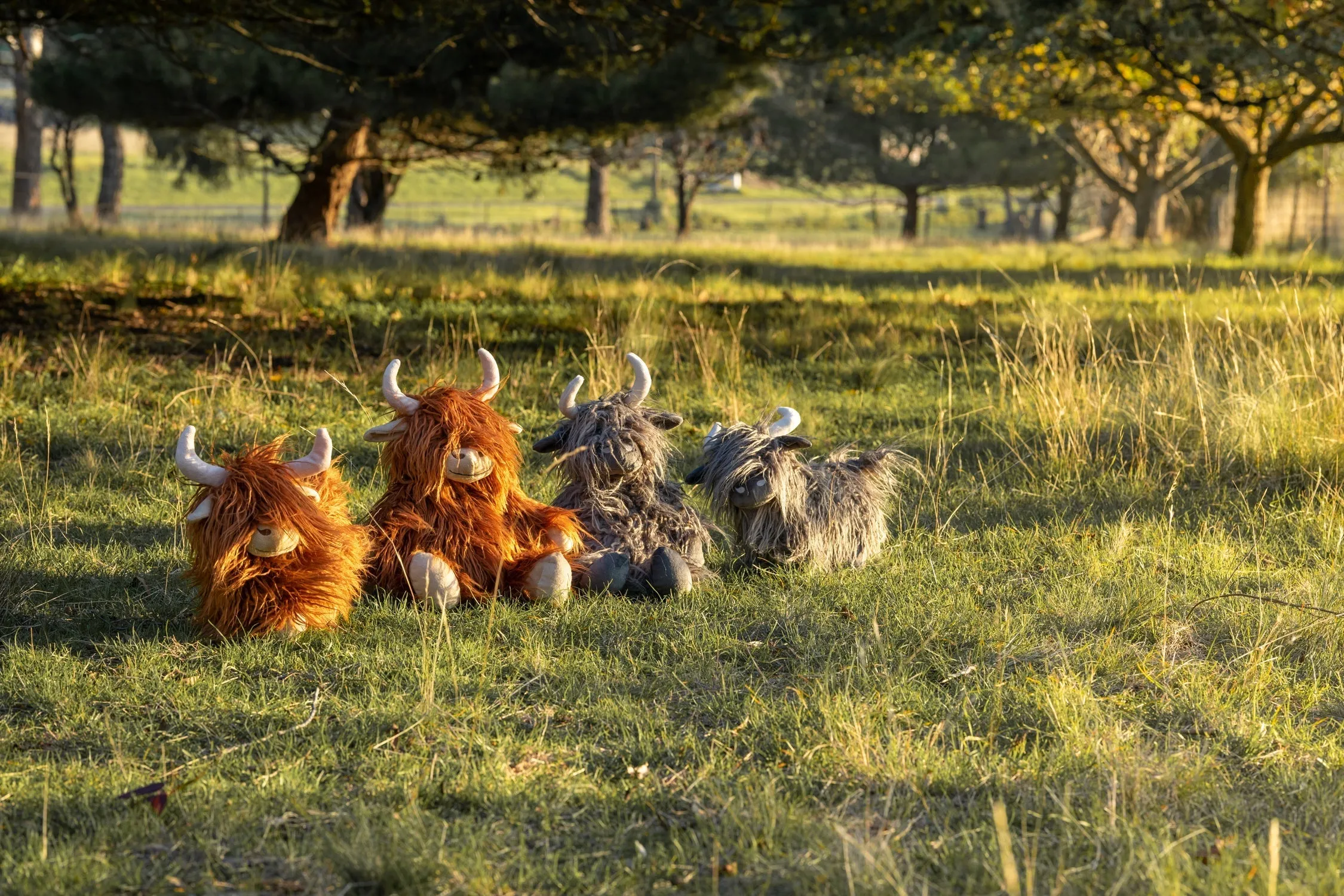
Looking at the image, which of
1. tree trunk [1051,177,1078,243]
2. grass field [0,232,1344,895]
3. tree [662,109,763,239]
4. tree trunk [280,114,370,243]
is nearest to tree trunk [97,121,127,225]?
tree trunk [280,114,370,243]

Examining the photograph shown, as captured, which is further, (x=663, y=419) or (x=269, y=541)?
(x=663, y=419)

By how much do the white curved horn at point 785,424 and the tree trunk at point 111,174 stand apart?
2838 centimetres

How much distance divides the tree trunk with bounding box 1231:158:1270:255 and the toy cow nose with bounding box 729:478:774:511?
18.2 metres

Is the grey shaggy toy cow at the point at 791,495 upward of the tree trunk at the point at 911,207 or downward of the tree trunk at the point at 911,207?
downward

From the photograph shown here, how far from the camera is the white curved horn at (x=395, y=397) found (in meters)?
4.16

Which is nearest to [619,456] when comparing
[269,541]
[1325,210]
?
[269,541]

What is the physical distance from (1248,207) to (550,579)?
63.5 feet

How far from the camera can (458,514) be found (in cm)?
420

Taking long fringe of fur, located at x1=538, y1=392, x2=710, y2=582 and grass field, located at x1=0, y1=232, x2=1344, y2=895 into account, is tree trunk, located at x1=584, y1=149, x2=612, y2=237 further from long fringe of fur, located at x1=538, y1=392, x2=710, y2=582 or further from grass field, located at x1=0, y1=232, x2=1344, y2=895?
long fringe of fur, located at x1=538, y1=392, x2=710, y2=582

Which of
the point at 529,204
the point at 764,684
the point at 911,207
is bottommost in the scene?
the point at 764,684

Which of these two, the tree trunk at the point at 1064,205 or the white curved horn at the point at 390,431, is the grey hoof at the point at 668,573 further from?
the tree trunk at the point at 1064,205

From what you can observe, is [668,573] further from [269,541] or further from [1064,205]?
[1064,205]

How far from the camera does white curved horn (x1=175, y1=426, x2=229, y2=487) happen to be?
3.79 meters

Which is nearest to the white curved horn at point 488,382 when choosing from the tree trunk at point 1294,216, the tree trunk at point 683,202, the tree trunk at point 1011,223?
the tree trunk at point 1294,216
